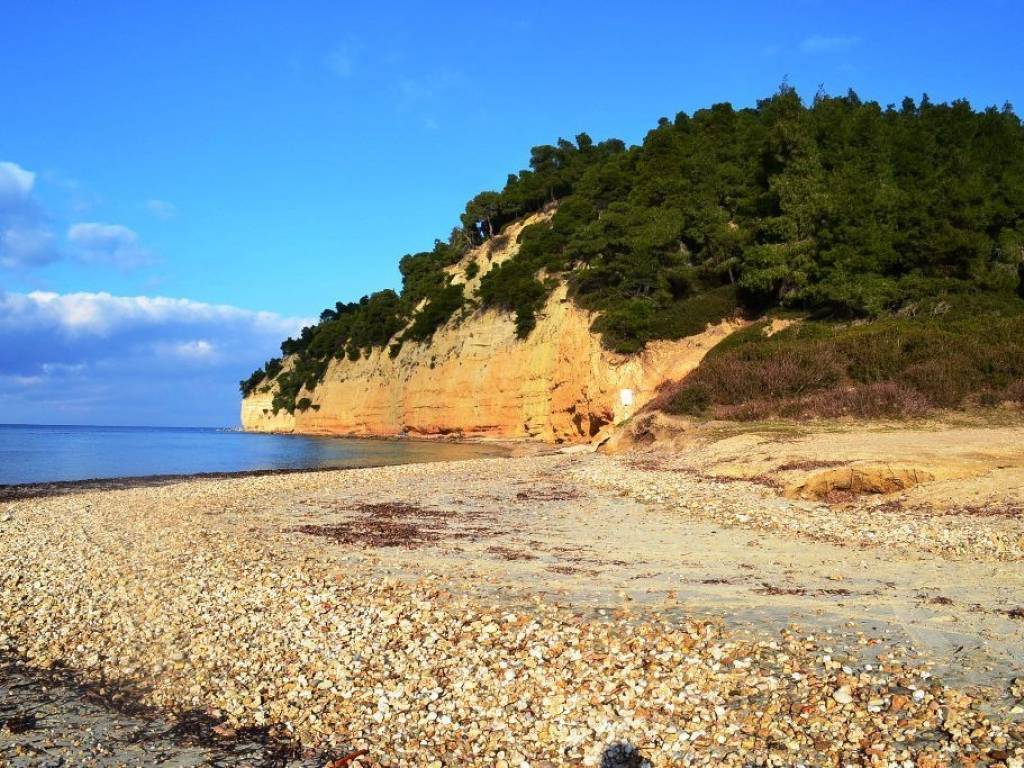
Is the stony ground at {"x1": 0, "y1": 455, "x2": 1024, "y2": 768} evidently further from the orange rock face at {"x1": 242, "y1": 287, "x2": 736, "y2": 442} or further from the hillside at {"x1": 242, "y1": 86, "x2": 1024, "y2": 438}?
the orange rock face at {"x1": 242, "y1": 287, "x2": 736, "y2": 442}

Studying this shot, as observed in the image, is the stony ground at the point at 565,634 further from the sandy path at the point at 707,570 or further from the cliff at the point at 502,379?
the cliff at the point at 502,379

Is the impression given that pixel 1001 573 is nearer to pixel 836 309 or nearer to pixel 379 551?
pixel 379 551

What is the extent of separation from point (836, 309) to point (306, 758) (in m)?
33.1

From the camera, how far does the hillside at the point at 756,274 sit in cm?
2588

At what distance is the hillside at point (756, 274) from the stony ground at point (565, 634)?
44.8ft

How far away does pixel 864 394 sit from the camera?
2336 cm

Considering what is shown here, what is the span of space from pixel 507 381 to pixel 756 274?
73.3 feet

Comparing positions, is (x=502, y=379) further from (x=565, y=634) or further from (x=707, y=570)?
(x=565, y=634)

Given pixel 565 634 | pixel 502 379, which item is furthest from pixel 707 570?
pixel 502 379

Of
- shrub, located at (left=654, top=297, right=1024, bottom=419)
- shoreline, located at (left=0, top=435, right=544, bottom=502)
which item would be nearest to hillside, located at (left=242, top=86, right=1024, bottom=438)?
shrub, located at (left=654, top=297, right=1024, bottom=419)

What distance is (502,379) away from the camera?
54.6 m

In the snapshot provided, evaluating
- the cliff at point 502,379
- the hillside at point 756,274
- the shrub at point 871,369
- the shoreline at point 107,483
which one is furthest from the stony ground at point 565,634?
the cliff at point 502,379

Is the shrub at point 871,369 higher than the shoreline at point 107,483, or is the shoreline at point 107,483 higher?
the shrub at point 871,369

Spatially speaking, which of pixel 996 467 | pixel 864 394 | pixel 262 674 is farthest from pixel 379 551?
pixel 864 394
